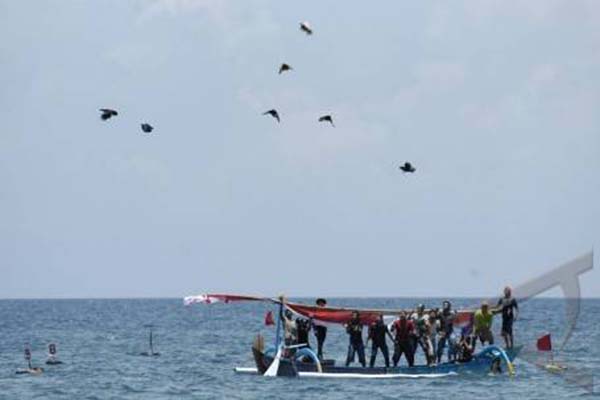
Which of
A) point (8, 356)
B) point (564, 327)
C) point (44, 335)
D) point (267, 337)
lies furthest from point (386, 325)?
point (564, 327)

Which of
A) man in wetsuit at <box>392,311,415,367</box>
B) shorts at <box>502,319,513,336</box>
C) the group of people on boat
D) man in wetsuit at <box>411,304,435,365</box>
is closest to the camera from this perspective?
shorts at <box>502,319,513,336</box>

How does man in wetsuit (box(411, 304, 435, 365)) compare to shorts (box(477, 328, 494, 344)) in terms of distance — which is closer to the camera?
shorts (box(477, 328, 494, 344))

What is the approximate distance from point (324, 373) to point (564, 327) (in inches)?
2454

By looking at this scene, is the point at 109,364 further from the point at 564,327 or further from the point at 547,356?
the point at 564,327

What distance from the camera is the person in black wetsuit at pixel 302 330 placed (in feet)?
156

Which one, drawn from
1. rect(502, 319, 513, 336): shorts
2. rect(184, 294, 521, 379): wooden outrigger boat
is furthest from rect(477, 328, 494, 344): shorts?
rect(184, 294, 521, 379): wooden outrigger boat

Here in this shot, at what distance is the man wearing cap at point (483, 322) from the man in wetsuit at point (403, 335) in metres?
1.92

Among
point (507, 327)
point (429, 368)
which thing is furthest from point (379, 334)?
point (507, 327)

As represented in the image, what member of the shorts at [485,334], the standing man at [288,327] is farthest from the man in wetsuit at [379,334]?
the shorts at [485,334]

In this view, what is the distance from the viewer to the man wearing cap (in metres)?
45.3

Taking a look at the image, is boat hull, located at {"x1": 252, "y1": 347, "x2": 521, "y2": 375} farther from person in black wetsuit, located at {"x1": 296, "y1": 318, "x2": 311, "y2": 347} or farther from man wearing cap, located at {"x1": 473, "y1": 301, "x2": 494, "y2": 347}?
man wearing cap, located at {"x1": 473, "y1": 301, "x2": 494, "y2": 347}

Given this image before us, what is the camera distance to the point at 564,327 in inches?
4213

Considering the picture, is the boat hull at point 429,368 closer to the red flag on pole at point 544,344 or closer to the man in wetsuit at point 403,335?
the man in wetsuit at point 403,335

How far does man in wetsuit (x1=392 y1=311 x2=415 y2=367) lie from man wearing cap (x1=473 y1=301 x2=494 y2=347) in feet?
6.29
